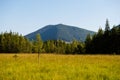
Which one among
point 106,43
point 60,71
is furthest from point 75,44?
point 60,71

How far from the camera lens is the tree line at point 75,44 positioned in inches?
2623

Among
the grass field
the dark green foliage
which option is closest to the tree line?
the dark green foliage

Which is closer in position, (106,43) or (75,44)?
(106,43)

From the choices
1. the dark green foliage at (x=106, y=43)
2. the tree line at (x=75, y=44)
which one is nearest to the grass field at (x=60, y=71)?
the tree line at (x=75, y=44)

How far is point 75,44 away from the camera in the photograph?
4333 inches

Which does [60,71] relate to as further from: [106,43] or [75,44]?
[75,44]

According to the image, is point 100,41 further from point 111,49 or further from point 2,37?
point 2,37

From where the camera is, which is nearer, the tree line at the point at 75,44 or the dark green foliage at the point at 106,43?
the dark green foliage at the point at 106,43

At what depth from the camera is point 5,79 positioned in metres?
11.8

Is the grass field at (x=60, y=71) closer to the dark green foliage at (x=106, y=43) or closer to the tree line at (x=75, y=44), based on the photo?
the tree line at (x=75, y=44)

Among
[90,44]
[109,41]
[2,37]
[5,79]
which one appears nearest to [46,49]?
[2,37]

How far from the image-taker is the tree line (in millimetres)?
66625

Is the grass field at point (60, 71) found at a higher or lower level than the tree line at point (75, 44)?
lower

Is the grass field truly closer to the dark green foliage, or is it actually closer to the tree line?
the tree line
